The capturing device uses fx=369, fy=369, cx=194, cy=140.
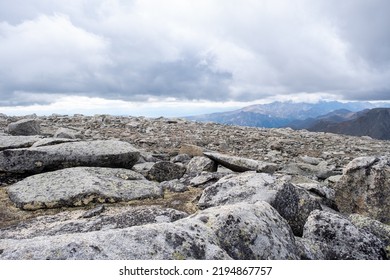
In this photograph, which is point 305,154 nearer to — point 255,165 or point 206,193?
point 255,165

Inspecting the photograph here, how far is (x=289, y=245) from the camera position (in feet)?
24.0

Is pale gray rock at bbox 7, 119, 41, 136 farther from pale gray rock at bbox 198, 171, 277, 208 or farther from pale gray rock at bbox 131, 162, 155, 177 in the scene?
pale gray rock at bbox 198, 171, 277, 208

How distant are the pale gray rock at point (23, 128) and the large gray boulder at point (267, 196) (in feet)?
57.4

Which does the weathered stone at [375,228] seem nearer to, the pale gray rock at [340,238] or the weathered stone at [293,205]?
the pale gray rock at [340,238]

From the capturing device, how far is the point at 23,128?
947 inches

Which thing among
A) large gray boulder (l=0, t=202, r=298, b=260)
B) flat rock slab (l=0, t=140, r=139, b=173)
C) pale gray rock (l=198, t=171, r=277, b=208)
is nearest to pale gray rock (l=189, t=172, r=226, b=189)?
pale gray rock (l=198, t=171, r=277, b=208)

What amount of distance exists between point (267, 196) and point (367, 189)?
4810 millimetres

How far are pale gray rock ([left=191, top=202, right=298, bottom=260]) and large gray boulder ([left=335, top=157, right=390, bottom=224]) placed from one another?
620cm

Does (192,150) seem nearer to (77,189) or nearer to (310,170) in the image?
(310,170)

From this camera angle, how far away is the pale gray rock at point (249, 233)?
6.82m

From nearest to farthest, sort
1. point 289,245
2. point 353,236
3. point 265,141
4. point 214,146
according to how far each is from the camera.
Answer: point 289,245, point 353,236, point 214,146, point 265,141
